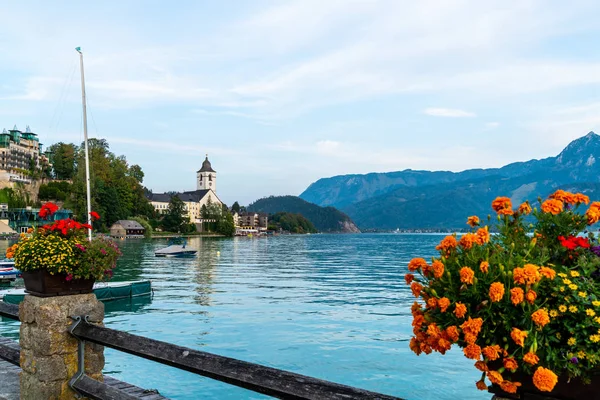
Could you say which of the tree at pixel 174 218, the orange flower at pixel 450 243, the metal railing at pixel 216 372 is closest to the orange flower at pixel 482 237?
the orange flower at pixel 450 243

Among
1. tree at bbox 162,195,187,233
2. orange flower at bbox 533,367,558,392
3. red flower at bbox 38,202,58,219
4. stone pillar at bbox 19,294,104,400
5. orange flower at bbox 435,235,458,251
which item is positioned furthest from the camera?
tree at bbox 162,195,187,233

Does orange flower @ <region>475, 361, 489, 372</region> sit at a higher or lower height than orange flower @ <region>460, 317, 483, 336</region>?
lower

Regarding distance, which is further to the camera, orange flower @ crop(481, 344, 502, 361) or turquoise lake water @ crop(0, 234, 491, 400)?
turquoise lake water @ crop(0, 234, 491, 400)

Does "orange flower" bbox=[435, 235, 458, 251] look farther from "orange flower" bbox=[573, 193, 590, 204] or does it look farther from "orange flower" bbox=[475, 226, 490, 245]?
"orange flower" bbox=[573, 193, 590, 204]

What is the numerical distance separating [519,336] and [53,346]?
15.4ft

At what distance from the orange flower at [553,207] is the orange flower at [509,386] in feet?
2.94

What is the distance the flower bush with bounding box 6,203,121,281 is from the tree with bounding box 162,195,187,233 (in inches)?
6474

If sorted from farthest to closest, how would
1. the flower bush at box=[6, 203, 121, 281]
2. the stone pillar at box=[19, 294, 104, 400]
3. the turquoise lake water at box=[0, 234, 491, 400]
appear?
1. the turquoise lake water at box=[0, 234, 491, 400]
2. the flower bush at box=[6, 203, 121, 281]
3. the stone pillar at box=[19, 294, 104, 400]

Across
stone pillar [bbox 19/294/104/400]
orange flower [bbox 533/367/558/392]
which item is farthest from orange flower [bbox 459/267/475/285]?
stone pillar [bbox 19/294/104/400]

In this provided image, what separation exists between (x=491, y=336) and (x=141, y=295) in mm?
31019

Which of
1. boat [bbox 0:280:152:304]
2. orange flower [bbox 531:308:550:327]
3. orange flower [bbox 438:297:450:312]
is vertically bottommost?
boat [bbox 0:280:152:304]

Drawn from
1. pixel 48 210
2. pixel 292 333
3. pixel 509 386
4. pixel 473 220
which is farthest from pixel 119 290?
pixel 509 386

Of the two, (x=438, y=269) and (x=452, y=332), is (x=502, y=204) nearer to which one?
(x=438, y=269)

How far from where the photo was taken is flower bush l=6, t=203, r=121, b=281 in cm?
544
